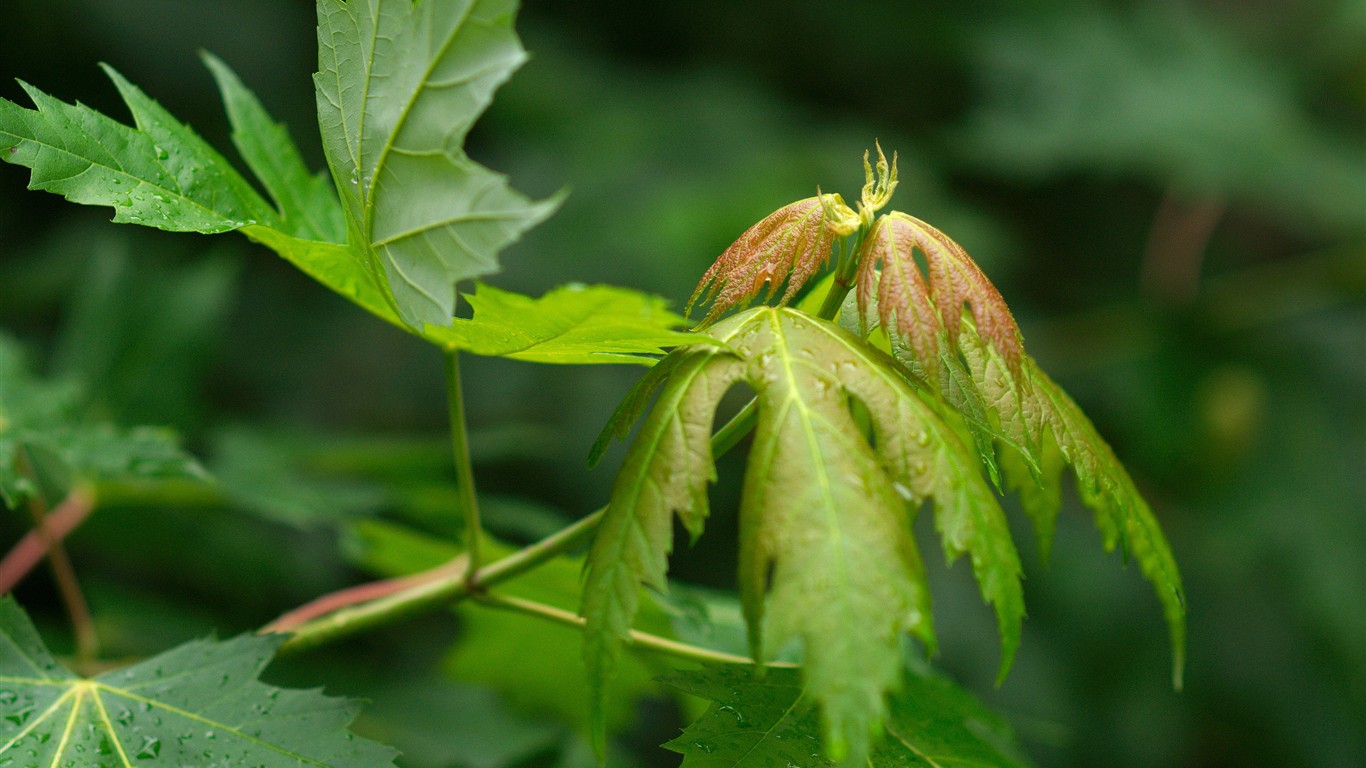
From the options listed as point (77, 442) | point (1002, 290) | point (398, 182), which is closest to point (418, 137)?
point (398, 182)

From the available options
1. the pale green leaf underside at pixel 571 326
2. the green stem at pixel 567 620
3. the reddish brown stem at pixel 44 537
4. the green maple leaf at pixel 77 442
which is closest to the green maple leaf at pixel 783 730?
the green stem at pixel 567 620

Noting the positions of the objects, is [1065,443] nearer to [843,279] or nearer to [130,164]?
[843,279]

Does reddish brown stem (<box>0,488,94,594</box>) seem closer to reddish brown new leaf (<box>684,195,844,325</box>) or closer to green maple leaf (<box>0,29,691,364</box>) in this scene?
green maple leaf (<box>0,29,691,364</box>)

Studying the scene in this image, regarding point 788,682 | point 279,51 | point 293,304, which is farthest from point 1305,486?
point 279,51

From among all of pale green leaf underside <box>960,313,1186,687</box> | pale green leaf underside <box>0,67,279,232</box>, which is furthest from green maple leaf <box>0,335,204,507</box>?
pale green leaf underside <box>960,313,1186,687</box>

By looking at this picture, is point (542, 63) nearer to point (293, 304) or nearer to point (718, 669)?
point (293, 304)

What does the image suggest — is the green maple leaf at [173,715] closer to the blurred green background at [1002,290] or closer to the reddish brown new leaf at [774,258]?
the reddish brown new leaf at [774,258]
